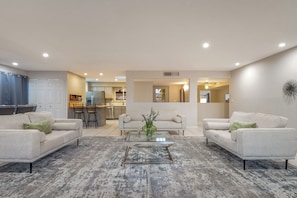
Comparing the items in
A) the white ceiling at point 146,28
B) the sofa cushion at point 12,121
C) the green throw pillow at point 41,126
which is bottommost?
the green throw pillow at point 41,126

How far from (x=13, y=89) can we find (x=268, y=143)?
28.1 ft

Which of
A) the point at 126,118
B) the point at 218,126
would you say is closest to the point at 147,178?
the point at 218,126

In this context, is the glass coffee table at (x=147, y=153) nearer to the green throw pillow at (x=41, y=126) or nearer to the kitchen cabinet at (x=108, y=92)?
the green throw pillow at (x=41, y=126)

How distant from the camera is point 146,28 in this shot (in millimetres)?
3451

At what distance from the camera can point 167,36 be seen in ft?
12.7

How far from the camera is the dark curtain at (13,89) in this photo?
6747 millimetres

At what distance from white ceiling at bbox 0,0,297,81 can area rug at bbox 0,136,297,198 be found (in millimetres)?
2528

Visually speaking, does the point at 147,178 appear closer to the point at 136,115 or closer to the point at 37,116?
the point at 37,116

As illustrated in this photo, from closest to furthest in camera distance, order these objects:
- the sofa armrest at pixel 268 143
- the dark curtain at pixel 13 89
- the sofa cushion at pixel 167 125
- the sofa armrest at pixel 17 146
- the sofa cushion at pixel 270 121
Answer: the sofa armrest at pixel 17 146
the sofa armrest at pixel 268 143
the sofa cushion at pixel 270 121
the sofa cushion at pixel 167 125
the dark curtain at pixel 13 89

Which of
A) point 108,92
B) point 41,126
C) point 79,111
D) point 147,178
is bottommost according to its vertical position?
point 147,178

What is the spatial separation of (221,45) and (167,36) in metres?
1.50

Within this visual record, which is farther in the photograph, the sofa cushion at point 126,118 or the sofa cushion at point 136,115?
the sofa cushion at point 136,115

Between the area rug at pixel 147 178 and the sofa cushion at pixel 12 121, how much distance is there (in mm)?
716

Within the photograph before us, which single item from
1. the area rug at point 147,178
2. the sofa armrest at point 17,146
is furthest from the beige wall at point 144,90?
the sofa armrest at point 17,146
